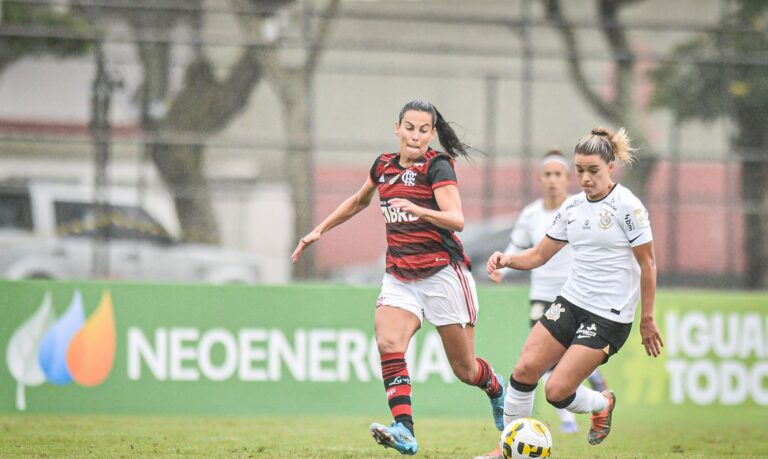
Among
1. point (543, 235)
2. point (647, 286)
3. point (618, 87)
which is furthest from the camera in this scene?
point (618, 87)

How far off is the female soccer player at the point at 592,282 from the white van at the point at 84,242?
932 cm

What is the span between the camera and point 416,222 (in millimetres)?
7809

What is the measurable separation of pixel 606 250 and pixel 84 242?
10.2 metres

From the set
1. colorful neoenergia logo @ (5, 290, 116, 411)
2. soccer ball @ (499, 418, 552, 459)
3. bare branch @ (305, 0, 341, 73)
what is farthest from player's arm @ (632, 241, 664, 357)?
bare branch @ (305, 0, 341, 73)

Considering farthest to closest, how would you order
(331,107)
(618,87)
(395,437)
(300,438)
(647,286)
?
(618,87) < (331,107) < (300,438) < (647,286) < (395,437)

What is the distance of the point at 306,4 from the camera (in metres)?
17.6

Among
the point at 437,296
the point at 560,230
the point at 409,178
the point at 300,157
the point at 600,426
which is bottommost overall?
the point at 600,426

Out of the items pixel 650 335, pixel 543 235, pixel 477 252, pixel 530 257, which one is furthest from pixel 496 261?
pixel 477 252

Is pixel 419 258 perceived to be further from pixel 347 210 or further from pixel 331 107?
pixel 331 107

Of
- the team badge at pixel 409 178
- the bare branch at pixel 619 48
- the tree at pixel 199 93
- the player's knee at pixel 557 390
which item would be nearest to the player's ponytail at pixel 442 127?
the team badge at pixel 409 178

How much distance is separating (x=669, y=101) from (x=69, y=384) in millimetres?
10602

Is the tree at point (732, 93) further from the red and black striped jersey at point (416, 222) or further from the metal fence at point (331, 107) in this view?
the red and black striped jersey at point (416, 222)

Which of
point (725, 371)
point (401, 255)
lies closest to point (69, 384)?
point (401, 255)

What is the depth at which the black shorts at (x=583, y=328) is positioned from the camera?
772 centimetres
